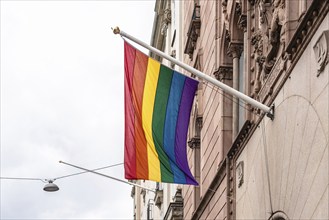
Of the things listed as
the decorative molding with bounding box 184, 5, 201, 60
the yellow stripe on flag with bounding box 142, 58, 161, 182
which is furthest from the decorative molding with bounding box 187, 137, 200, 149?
the yellow stripe on flag with bounding box 142, 58, 161, 182

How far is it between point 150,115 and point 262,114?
2555 millimetres

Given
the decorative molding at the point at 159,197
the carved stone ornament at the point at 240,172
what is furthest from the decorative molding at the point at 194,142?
the decorative molding at the point at 159,197

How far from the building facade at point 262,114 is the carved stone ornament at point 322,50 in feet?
0.05

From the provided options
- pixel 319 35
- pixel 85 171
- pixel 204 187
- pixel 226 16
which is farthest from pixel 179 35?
pixel 319 35

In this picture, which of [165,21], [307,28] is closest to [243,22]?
[307,28]

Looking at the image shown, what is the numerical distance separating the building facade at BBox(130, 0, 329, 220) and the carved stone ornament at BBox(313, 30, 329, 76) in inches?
0.6

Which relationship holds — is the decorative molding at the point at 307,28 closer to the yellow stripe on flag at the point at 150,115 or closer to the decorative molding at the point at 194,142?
the yellow stripe on flag at the point at 150,115

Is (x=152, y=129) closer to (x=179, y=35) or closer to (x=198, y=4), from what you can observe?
(x=198, y=4)

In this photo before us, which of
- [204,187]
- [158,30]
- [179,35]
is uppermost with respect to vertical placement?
[158,30]

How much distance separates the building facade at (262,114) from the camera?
54.3 feet

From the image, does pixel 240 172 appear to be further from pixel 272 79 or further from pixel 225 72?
pixel 225 72

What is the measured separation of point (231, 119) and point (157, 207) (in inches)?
1136

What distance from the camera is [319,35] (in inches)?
642

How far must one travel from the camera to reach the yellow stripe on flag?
2156 cm
